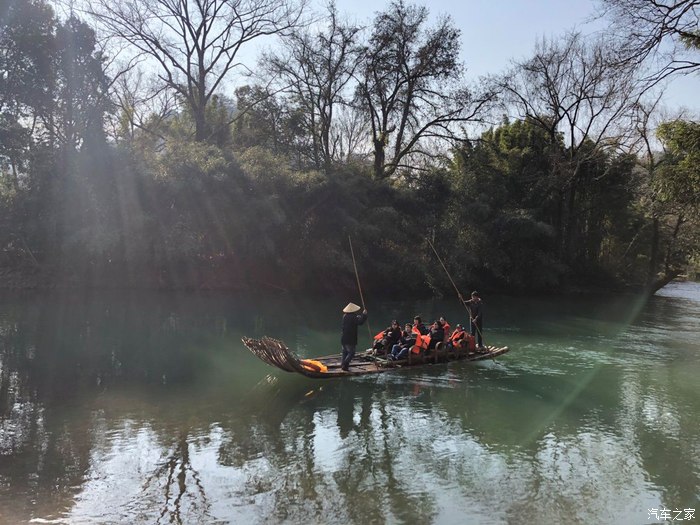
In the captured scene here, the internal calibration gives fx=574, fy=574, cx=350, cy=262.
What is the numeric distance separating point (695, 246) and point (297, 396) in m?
29.3

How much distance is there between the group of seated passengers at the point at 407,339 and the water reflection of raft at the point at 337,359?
194mm

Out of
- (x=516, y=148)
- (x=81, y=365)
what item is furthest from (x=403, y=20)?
(x=81, y=365)

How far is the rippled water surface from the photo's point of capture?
707 cm

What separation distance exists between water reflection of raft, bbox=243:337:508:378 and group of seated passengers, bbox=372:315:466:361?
0.19 m

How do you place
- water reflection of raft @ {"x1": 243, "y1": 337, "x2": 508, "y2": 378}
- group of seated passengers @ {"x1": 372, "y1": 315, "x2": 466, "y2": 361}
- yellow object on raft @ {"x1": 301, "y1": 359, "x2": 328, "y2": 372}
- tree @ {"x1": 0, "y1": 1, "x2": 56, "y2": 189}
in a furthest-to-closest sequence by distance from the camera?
tree @ {"x1": 0, "y1": 1, "x2": 56, "y2": 189}
group of seated passengers @ {"x1": 372, "y1": 315, "x2": 466, "y2": 361}
yellow object on raft @ {"x1": 301, "y1": 359, "x2": 328, "y2": 372}
water reflection of raft @ {"x1": 243, "y1": 337, "x2": 508, "y2": 378}

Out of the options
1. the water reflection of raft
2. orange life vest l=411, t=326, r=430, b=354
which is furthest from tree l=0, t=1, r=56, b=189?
orange life vest l=411, t=326, r=430, b=354

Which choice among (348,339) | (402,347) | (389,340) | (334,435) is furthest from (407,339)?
(334,435)

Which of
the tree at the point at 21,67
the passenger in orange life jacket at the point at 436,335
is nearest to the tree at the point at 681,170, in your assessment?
the passenger in orange life jacket at the point at 436,335

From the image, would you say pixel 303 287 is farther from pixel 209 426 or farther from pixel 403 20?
pixel 209 426

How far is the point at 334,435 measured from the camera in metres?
9.62

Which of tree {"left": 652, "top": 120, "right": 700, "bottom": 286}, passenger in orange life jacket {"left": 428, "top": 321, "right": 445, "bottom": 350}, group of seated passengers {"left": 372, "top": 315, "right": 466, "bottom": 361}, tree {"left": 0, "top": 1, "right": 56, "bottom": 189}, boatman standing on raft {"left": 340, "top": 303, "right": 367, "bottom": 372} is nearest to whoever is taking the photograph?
boatman standing on raft {"left": 340, "top": 303, "right": 367, "bottom": 372}

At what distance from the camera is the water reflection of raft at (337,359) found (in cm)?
1177

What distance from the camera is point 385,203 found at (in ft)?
109

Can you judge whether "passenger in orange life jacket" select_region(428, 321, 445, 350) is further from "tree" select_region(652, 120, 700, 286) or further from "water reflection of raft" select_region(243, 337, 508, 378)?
"tree" select_region(652, 120, 700, 286)
